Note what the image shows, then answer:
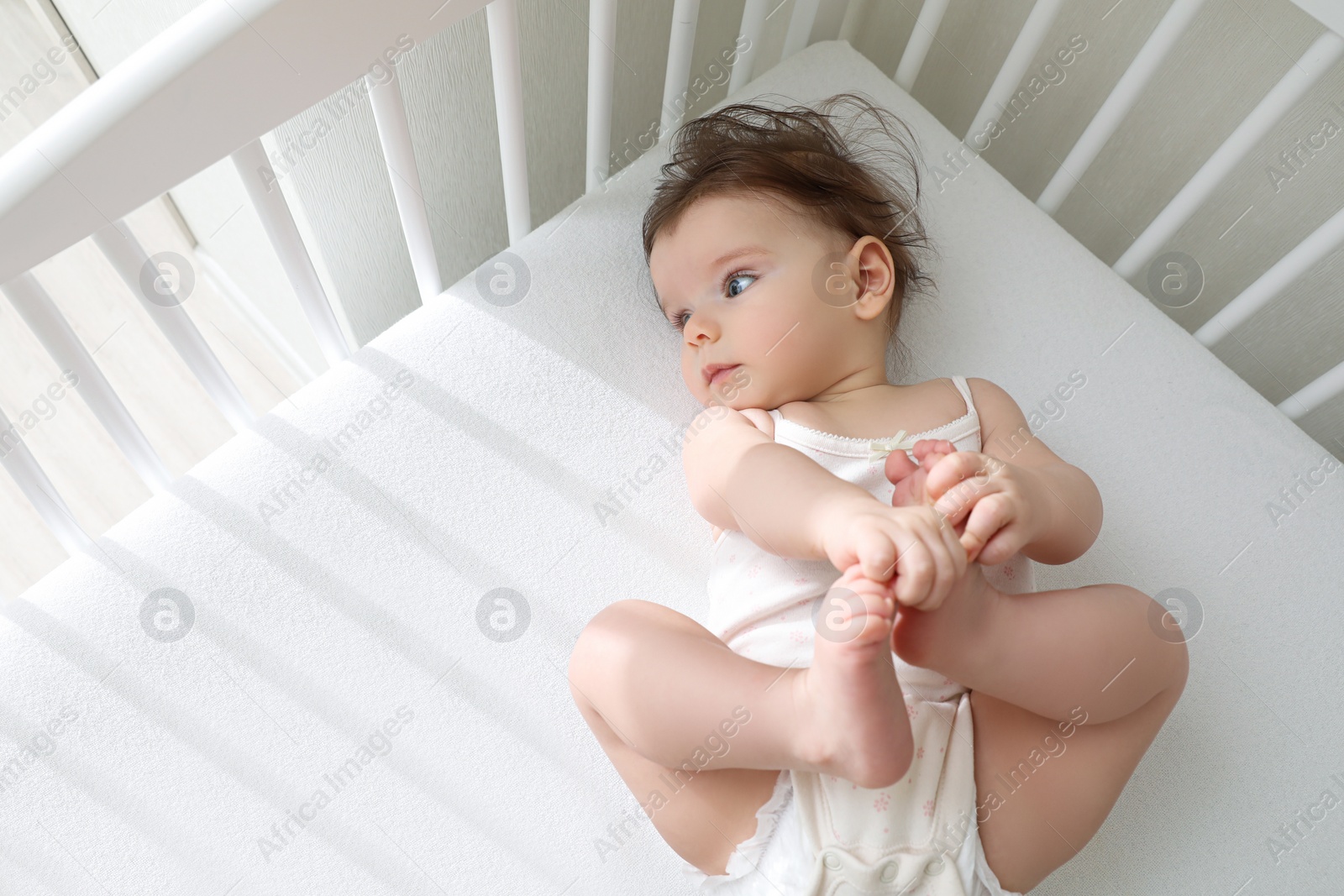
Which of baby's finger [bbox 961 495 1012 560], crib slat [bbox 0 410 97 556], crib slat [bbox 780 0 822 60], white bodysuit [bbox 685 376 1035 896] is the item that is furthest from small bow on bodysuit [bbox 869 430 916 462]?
crib slat [bbox 0 410 97 556]

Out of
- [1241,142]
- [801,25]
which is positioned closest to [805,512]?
[1241,142]

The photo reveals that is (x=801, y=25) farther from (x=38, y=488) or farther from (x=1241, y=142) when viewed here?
(x=38, y=488)

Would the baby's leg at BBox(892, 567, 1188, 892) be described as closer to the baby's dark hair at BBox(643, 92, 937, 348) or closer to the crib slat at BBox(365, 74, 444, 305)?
the baby's dark hair at BBox(643, 92, 937, 348)

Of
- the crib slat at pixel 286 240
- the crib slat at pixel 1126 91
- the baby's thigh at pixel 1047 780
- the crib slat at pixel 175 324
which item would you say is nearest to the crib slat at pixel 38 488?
the crib slat at pixel 175 324

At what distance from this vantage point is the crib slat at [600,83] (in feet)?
2.93

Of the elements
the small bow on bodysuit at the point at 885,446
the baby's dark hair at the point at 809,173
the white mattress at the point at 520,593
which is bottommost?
the white mattress at the point at 520,593

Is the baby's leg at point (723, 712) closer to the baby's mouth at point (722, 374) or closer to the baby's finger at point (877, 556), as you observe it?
the baby's finger at point (877, 556)

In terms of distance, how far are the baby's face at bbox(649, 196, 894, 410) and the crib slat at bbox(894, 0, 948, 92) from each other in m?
0.33

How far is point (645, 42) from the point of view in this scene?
117cm

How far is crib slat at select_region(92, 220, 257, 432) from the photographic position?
2.22ft

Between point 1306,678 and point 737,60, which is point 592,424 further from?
point 1306,678

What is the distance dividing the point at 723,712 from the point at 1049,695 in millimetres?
252

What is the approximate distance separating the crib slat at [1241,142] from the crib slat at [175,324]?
3.16 ft

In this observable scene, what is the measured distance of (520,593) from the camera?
0.91m
